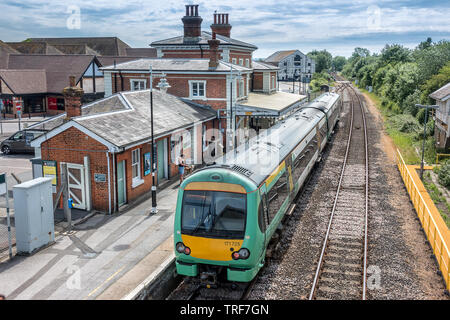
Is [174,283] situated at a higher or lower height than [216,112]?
lower

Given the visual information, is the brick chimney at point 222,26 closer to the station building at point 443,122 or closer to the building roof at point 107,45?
the station building at point 443,122

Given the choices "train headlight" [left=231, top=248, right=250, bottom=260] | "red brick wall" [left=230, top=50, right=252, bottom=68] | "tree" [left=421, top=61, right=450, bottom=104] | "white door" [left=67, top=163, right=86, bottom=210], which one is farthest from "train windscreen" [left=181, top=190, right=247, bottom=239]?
"tree" [left=421, top=61, right=450, bottom=104]

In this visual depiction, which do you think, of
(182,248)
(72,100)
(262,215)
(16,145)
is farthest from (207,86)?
(182,248)

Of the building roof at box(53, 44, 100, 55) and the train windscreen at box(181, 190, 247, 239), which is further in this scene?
the building roof at box(53, 44, 100, 55)

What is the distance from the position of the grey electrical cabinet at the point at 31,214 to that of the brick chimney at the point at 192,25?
24596 millimetres

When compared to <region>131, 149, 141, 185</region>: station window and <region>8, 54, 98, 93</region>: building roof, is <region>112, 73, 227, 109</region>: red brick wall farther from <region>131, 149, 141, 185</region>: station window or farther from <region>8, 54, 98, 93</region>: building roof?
<region>8, 54, 98, 93</region>: building roof

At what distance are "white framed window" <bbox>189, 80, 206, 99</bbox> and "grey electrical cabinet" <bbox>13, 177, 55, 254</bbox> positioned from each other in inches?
581

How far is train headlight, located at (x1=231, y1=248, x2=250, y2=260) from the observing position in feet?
31.1

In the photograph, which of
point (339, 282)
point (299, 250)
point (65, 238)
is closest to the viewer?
point (339, 282)
